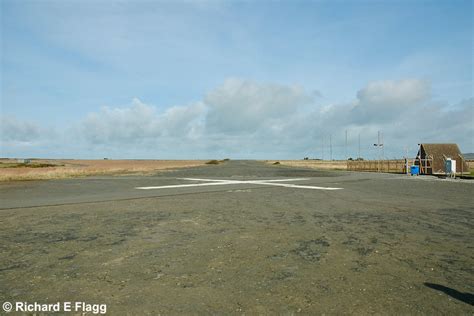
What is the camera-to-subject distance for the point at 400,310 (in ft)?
11.6

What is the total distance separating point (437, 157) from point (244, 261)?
39.6 meters

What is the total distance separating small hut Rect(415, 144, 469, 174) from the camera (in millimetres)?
36188

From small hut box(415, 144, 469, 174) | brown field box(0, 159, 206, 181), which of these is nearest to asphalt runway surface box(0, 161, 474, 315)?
brown field box(0, 159, 206, 181)

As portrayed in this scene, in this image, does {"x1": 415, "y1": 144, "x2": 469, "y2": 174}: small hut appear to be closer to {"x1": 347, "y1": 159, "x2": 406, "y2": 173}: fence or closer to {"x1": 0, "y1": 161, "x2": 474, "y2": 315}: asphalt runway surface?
{"x1": 347, "y1": 159, "x2": 406, "y2": 173}: fence

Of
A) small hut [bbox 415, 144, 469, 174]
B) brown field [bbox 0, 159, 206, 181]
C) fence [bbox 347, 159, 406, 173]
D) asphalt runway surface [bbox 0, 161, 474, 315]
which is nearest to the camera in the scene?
asphalt runway surface [bbox 0, 161, 474, 315]

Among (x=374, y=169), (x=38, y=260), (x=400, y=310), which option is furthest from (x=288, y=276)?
(x=374, y=169)

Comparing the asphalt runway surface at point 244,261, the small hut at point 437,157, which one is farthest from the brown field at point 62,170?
the small hut at point 437,157

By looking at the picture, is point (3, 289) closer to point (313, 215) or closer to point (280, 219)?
point (280, 219)

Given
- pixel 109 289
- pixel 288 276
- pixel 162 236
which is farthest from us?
pixel 162 236

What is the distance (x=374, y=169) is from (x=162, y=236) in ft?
141

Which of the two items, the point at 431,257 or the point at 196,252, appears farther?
the point at 196,252

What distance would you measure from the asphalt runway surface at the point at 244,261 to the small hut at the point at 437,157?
3014 cm

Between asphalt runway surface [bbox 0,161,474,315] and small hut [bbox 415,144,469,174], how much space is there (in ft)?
98.9

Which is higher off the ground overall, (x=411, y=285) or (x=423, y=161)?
(x=423, y=161)
